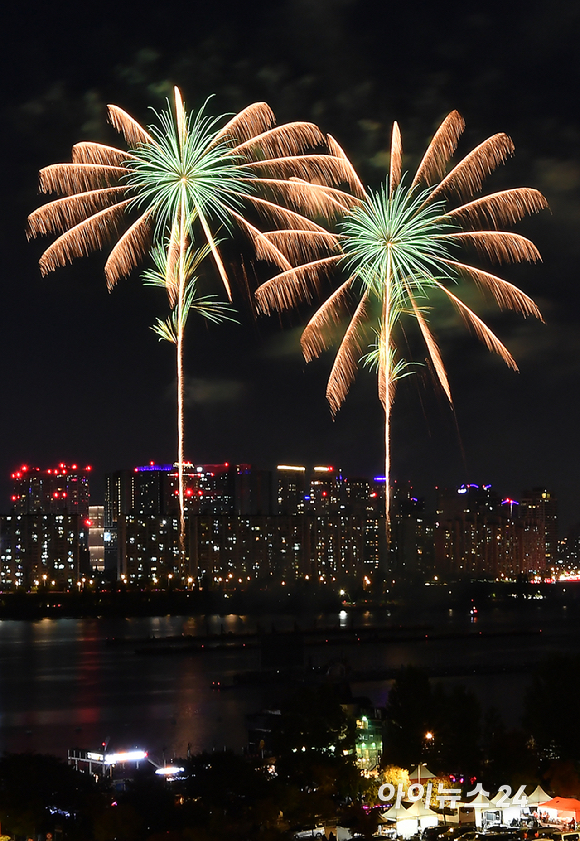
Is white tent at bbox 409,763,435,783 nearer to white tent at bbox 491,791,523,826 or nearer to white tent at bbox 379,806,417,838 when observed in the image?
white tent at bbox 491,791,523,826

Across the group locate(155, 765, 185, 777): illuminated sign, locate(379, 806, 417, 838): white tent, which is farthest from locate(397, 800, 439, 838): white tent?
locate(155, 765, 185, 777): illuminated sign

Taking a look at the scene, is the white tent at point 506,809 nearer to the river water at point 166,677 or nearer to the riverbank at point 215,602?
the river water at point 166,677

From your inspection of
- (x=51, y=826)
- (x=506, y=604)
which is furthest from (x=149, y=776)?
(x=506, y=604)

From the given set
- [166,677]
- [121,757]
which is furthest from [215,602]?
[121,757]

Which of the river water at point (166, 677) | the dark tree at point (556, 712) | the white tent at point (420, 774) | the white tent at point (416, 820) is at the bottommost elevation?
the river water at point (166, 677)

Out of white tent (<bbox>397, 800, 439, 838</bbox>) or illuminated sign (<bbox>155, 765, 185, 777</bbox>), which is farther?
illuminated sign (<bbox>155, 765, 185, 777</bbox>)

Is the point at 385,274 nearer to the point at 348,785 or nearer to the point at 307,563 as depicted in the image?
the point at 348,785

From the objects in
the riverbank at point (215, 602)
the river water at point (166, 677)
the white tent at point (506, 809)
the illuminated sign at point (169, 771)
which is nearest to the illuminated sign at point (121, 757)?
the illuminated sign at point (169, 771)

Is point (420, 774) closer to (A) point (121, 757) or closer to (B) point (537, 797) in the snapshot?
(B) point (537, 797)
